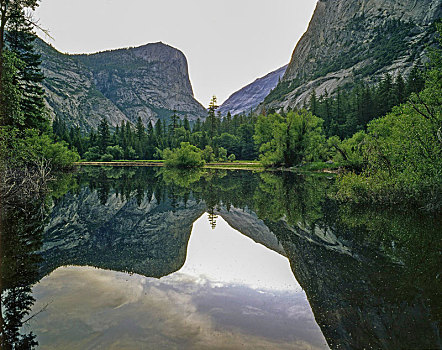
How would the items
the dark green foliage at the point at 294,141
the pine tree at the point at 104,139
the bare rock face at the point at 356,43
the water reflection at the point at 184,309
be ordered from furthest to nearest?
1. the bare rock face at the point at 356,43
2. the pine tree at the point at 104,139
3. the dark green foliage at the point at 294,141
4. the water reflection at the point at 184,309

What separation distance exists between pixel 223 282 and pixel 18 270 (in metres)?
4.91

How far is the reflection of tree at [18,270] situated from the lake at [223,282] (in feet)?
0.09

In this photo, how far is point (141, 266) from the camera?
7.61m

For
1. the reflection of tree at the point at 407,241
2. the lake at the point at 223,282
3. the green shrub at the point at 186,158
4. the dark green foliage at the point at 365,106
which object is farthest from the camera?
the dark green foliage at the point at 365,106

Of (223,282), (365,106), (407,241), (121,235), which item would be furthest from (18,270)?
(365,106)

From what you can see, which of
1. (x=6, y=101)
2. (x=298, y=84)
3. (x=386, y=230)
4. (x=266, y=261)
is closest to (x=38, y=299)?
(x=266, y=261)

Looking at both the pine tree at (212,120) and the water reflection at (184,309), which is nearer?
the water reflection at (184,309)

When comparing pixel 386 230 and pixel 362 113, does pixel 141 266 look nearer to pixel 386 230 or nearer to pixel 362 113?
pixel 386 230

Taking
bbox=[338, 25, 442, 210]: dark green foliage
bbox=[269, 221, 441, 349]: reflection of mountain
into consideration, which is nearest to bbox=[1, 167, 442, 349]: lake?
bbox=[269, 221, 441, 349]: reflection of mountain

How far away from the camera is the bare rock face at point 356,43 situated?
119m

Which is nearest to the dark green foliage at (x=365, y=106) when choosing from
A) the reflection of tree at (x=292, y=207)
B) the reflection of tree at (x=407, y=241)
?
the reflection of tree at (x=292, y=207)

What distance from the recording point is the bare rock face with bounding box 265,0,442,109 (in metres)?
119

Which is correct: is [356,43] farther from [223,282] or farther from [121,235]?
[223,282]

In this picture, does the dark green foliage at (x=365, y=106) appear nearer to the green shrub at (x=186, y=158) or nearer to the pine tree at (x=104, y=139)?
the green shrub at (x=186, y=158)
